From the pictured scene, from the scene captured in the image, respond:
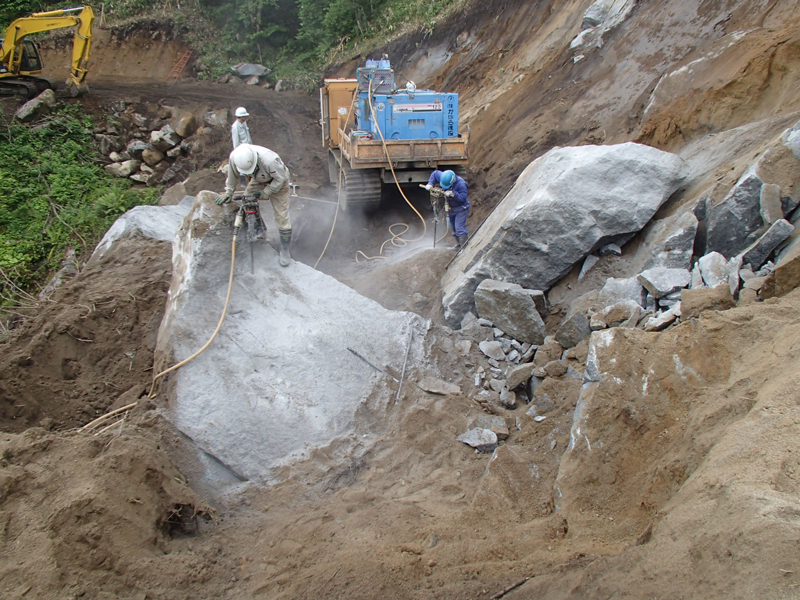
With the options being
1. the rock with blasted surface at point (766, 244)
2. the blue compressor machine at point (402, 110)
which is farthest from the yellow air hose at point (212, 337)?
the blue compressor machine at point (402, 110)

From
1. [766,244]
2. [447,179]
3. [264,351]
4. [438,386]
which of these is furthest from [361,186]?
[766,244]

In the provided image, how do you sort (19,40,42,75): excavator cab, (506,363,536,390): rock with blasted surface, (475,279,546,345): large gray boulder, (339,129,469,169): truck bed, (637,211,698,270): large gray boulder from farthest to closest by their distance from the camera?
(19,40,42,75): excavator cab, (339,129,469,169): truck bed, (475,279,546,345): large gray boulder, (637,211,698,270): large gray boulder, (506,363,536,390): rock with blasted surface

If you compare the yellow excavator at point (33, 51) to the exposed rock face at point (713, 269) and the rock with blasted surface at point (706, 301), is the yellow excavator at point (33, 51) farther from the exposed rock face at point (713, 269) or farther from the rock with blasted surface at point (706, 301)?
the rock with blasted surface at point (706, 301)

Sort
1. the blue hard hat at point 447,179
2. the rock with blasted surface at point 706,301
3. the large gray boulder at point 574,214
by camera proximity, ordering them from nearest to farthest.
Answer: the rock with blasted surface at point 706,301 → the large gray boulder at point 574,214 → the blue hard hat at point 447,179

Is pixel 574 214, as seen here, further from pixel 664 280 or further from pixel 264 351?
pixel 264 351

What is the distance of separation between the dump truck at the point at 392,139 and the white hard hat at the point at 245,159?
11.4 feet

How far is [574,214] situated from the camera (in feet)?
18.5

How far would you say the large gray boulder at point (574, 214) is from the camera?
→ 564 cm

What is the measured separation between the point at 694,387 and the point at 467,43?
1354 cm

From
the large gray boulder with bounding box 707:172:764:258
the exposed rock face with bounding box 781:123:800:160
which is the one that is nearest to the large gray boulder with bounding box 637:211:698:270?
the large gray boulder with bounding box 707:172:764:258

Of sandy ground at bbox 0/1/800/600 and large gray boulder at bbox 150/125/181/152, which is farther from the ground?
sandy ground at bbox 0/1/800/600

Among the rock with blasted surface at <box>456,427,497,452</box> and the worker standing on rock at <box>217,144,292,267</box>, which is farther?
the worker standing on rock at <box>217,144,292,267</box>

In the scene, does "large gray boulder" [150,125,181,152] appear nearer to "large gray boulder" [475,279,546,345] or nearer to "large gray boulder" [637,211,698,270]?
"large gray boulder" [475,279,546,345]

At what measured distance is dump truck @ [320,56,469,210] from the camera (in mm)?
8859
